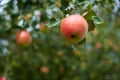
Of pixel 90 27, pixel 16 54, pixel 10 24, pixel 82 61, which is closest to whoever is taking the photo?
pixel 90 27

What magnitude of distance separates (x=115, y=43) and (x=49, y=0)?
3.48 metres

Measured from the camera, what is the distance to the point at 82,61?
21.8ft

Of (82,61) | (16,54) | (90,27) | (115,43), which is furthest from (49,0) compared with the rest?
(115,43)

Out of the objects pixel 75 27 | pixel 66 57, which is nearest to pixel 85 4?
pixel 75 27

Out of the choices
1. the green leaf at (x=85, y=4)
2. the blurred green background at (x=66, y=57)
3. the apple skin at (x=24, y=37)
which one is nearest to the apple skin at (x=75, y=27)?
the green leaf at (x=85, y=4)

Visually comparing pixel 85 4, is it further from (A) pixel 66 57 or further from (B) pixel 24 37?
(A) pixel 66 57

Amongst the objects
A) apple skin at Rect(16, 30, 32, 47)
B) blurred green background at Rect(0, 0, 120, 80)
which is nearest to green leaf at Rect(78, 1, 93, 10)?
apple skin at Rect(16, 30, 32, 47)

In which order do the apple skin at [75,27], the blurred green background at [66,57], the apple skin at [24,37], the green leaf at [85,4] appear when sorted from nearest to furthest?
the apple skin at [75,27]
the green leaf at [85,4]
the apple skin at [24,37]
the blurred green background at [66,57]

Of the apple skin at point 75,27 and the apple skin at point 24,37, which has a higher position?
the apple skin at point 75,27

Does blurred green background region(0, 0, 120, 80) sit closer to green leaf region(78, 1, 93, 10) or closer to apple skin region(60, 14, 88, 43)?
green leaf region(78, 1, 93, 10)

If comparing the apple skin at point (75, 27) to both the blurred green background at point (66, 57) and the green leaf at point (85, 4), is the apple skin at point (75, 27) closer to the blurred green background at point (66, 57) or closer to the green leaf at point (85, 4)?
the green leaf at point (85, 4)

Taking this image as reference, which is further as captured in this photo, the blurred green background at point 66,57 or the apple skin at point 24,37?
the blurred green background at point 66,57

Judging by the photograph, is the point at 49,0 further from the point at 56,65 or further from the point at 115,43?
the point at 115,43

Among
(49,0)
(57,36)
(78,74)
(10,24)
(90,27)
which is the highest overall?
(90,27)
